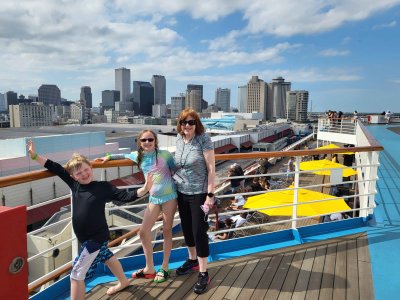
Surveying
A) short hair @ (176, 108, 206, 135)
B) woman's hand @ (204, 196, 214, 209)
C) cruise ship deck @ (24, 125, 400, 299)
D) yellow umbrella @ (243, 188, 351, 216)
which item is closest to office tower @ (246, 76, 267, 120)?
yellow umbrella @ (243, 188, 351, 216)

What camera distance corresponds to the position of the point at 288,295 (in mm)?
2393

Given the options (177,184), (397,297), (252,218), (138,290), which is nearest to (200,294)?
(138,290)

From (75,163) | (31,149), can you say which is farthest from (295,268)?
(31,149)

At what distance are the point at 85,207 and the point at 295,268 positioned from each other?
6.38 feet

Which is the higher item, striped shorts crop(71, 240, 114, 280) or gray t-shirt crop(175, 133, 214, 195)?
gray t-shirt crop(175, 133, 214, 195)

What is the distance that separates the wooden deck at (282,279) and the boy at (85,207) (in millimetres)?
417

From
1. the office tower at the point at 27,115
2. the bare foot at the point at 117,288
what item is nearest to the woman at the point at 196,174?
the bare foot at the point at 117,288

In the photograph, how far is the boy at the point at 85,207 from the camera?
210cm

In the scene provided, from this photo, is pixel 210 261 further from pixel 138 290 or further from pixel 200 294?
pixel 138 290

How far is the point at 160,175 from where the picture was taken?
2383 millimetres

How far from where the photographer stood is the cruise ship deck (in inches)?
95.3

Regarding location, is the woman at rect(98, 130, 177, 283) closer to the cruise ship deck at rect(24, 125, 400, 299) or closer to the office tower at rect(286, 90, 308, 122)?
the cruise ship deck at rect(24, 125, 400, 299)

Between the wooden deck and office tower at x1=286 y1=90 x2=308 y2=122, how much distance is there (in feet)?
559

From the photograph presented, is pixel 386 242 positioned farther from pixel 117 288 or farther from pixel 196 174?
pixel 117 288
